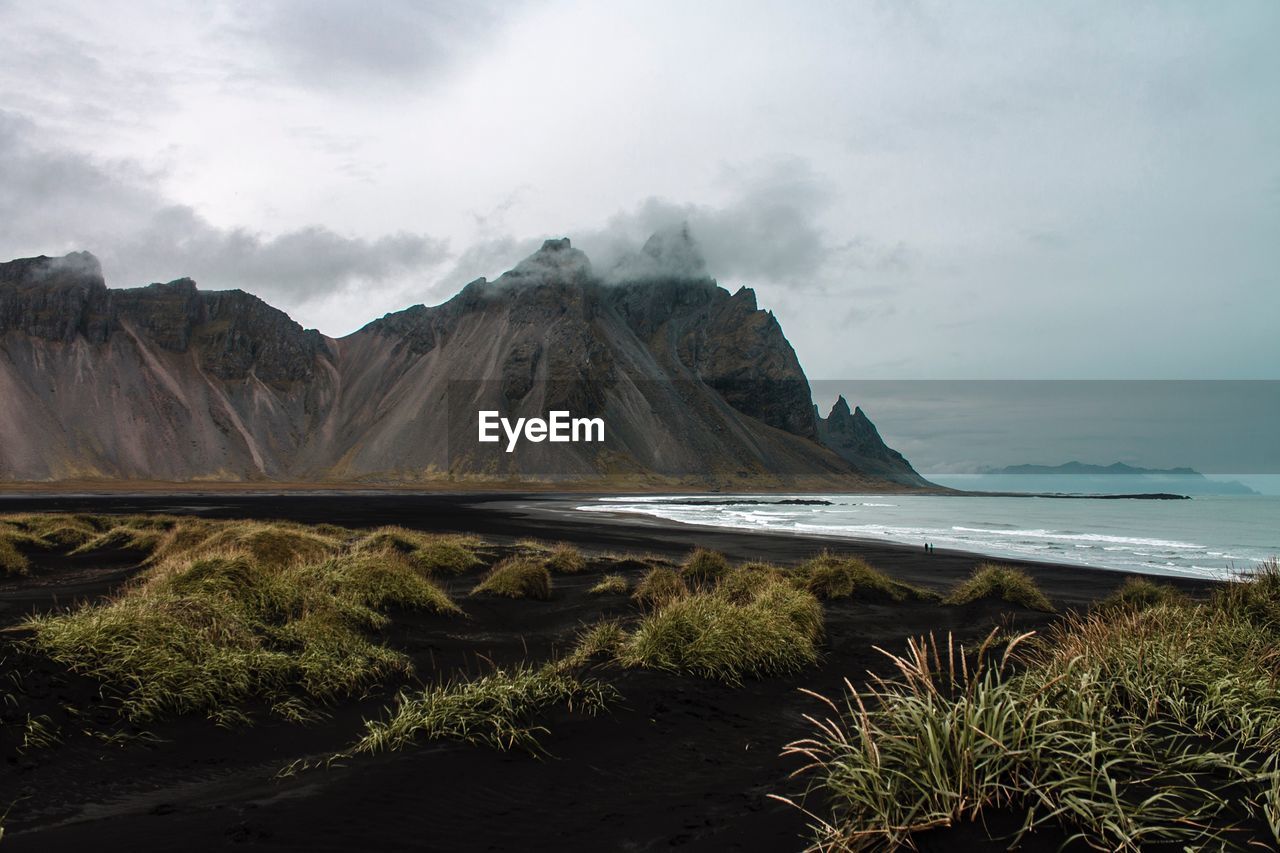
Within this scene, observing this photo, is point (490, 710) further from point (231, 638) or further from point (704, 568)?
point (704, 568)

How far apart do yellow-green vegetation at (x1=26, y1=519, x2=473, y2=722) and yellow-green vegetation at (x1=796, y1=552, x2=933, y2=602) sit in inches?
369

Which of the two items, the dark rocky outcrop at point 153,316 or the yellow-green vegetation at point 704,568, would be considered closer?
the yellow-green vegetation at point 704,568

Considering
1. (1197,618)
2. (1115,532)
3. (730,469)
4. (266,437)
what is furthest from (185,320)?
(1197,618)

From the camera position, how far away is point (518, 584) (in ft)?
56.5

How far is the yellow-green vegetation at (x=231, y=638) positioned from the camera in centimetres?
832

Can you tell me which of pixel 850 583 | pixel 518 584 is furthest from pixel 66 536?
pixel 850 583

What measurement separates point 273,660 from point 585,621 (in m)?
6.71

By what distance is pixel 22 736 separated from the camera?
22.9ft

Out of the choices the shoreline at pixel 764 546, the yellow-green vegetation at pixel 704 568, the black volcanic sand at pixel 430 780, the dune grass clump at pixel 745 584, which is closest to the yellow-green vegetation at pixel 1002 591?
the shoreline at pixel 764 546

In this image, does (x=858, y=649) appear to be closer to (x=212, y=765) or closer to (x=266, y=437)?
(x=212, y=765)

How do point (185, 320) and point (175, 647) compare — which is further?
point (185, 320)

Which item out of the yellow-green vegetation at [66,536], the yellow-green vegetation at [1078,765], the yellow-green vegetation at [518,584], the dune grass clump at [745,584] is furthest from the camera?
the yellow-green vegetation at [66,536]

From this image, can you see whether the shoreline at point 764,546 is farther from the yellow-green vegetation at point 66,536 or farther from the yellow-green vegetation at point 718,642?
the yellow-green vegetation at point 66,536

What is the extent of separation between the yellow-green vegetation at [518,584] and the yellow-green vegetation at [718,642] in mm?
6391
